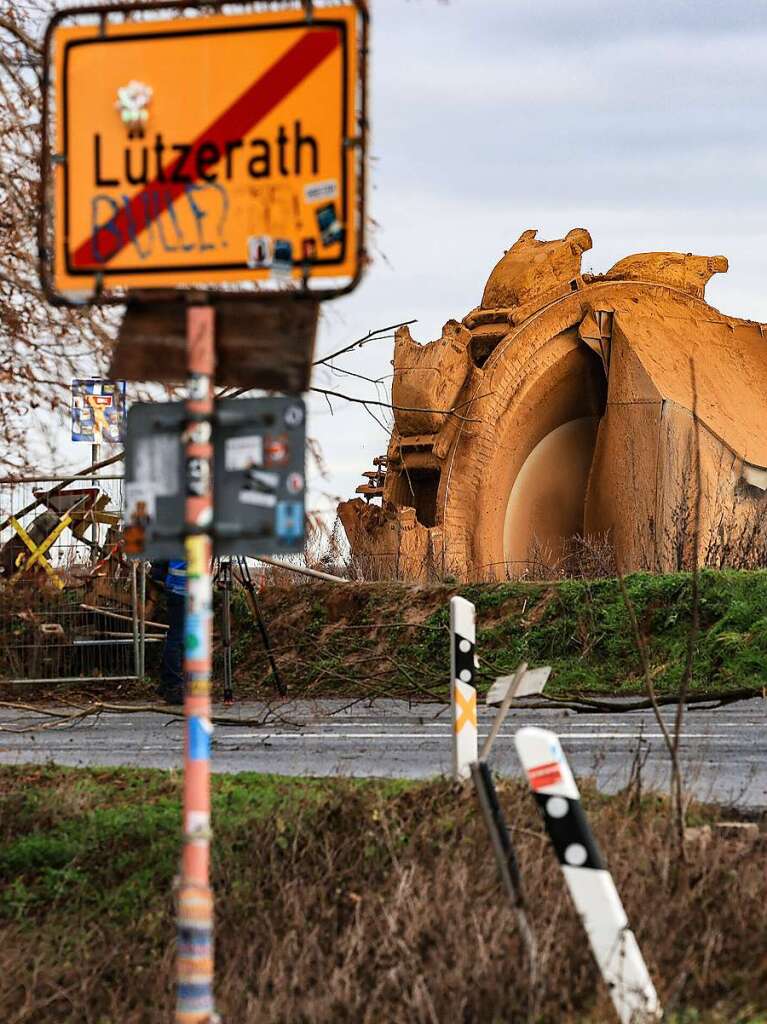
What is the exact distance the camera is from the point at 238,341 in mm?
5492

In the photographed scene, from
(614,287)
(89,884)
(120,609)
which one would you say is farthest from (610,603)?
(89,884)

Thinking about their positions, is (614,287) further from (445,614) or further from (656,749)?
(656,749)

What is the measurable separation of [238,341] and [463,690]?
14.1 feet

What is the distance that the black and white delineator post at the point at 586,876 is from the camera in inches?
229

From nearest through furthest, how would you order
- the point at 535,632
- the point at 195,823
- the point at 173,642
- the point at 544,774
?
1. the point at 195,823
2. the point at 544,774
3. the point at 173,642
4. the point at 535,632

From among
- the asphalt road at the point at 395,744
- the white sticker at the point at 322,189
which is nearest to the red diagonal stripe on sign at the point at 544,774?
the white sticker at the point at 322,189

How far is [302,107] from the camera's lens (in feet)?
17.8

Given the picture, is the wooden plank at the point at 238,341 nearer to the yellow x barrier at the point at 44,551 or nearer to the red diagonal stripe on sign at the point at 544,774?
the red diagonal stripe on sign at the point at 544,774

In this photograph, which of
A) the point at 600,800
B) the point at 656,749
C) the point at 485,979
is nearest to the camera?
the point at 485,979

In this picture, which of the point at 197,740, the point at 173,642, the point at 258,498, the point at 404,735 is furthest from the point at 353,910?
the point at 173,642

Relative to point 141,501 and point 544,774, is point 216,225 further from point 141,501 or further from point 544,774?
point 544,774

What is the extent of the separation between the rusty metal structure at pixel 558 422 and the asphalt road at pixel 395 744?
702 cm

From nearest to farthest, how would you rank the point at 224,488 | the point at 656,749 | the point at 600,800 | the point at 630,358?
the point at 224,488, the point at 600,800, the point at 656,749, the point at 630,358

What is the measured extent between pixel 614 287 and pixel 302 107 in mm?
18950
